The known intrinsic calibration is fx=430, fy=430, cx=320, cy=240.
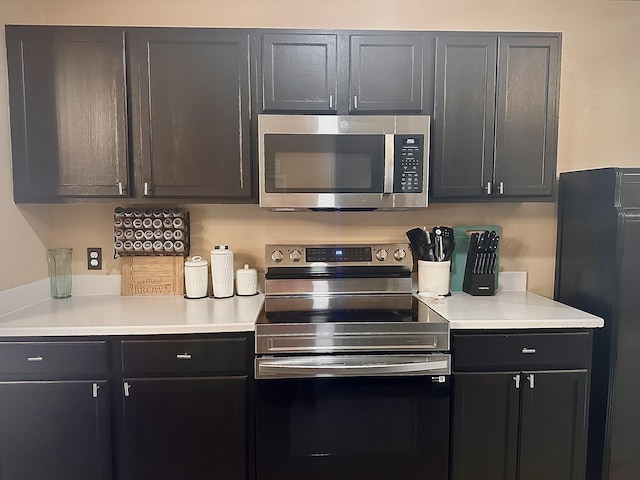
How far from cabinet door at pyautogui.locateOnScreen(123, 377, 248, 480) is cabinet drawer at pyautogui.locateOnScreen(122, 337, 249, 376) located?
41mm

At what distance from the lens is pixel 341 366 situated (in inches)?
68.5

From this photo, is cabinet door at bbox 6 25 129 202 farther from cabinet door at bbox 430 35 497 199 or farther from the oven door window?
cabinet door at bbox 430 35 497 199

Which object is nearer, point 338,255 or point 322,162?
point 322,162

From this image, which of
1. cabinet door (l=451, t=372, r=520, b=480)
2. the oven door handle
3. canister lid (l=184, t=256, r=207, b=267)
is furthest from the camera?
canister lid (l=184, t=256, r=207, b=267)

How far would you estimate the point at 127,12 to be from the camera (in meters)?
2.29

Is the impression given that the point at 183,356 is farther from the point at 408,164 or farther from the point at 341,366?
the point at 408,164

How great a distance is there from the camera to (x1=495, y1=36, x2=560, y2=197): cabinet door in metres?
2.08

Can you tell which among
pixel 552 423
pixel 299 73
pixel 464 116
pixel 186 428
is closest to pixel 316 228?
pixel 299 73

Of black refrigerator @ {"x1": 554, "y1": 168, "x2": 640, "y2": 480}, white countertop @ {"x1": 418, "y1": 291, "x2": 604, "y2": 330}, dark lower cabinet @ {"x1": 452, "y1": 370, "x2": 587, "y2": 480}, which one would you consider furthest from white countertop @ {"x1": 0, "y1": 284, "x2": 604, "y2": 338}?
dark lower cabinet @ {"x1": 452, "y1": 370, "x2": 587, "y2": 480}

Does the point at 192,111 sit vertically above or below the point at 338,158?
above

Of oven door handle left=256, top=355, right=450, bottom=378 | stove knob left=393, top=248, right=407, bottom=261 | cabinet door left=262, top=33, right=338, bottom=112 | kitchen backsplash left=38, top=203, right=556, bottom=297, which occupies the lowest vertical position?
oven door handle left=256, top=355, right=450, bottom=378

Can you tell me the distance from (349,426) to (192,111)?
158 centimetres

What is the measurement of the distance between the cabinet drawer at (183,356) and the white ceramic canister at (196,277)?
462mm

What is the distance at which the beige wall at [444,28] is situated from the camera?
2311 mm
